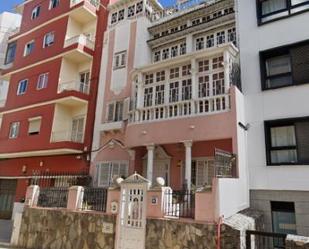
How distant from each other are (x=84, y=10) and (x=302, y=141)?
1620 centimetres

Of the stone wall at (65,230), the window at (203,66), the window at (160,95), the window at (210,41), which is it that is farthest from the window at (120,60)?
the stone wall at (65,230)

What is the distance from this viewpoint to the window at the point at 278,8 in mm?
11562

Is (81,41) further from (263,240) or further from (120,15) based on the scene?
(263,240)

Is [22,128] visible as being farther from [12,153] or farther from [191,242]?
[191,242]

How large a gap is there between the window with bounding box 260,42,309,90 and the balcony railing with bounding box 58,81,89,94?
11165 millimetres

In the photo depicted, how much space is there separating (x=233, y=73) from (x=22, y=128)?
49.5 ft

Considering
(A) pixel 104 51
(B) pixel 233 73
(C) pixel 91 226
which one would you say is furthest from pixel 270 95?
(A) pixel 104 51

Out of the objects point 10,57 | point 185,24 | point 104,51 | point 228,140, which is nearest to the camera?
point 228,140

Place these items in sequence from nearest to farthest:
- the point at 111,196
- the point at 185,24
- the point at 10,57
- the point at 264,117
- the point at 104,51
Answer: the point at 111,196 → the point at 264,117 → the point at 185,24 → the point at 104,51 → the point at 10,57

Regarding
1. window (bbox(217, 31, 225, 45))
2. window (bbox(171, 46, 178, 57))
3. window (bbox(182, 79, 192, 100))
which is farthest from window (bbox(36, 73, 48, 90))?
window (bbox(217, 31, 225, 45))

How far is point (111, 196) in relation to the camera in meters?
10.3

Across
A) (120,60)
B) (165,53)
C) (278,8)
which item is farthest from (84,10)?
(278,8)

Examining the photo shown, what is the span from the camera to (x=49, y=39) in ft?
68.2

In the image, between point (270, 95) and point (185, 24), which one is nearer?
point (270, 95)
